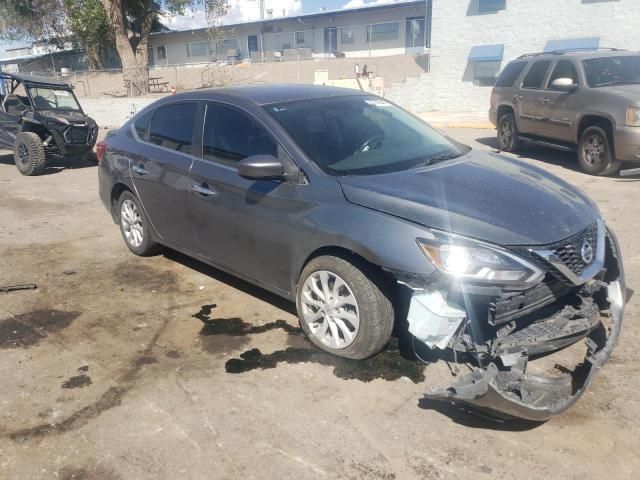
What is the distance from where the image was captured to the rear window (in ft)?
35.1

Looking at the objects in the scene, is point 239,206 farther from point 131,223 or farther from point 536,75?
point 536,75

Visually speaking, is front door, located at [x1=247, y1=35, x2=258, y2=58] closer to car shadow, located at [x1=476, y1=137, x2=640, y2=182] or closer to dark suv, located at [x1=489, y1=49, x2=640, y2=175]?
car shadow, located at [x1=476, y1=137, x2=640, y2=182]

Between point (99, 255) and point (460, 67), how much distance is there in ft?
59.2

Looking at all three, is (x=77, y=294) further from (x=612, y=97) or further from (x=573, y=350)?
(x=612, y=97)

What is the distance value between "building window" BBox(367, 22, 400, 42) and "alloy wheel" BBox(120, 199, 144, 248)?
27195 millimetres

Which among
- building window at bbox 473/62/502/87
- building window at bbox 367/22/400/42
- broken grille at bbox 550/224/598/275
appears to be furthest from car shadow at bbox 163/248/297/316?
building window at bbox 367/22/400/42

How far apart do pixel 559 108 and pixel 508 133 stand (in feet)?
5.86

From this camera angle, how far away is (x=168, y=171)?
187 inches

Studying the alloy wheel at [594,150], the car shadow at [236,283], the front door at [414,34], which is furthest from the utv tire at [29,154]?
the front door at [414,34]

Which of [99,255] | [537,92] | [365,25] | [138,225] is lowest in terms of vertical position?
[99,255]

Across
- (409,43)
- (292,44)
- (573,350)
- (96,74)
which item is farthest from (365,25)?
(573,350)

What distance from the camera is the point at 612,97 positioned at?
834 cm

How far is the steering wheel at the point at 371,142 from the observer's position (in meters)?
3.97

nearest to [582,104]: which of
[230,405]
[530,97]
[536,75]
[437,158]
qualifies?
[530,97]
